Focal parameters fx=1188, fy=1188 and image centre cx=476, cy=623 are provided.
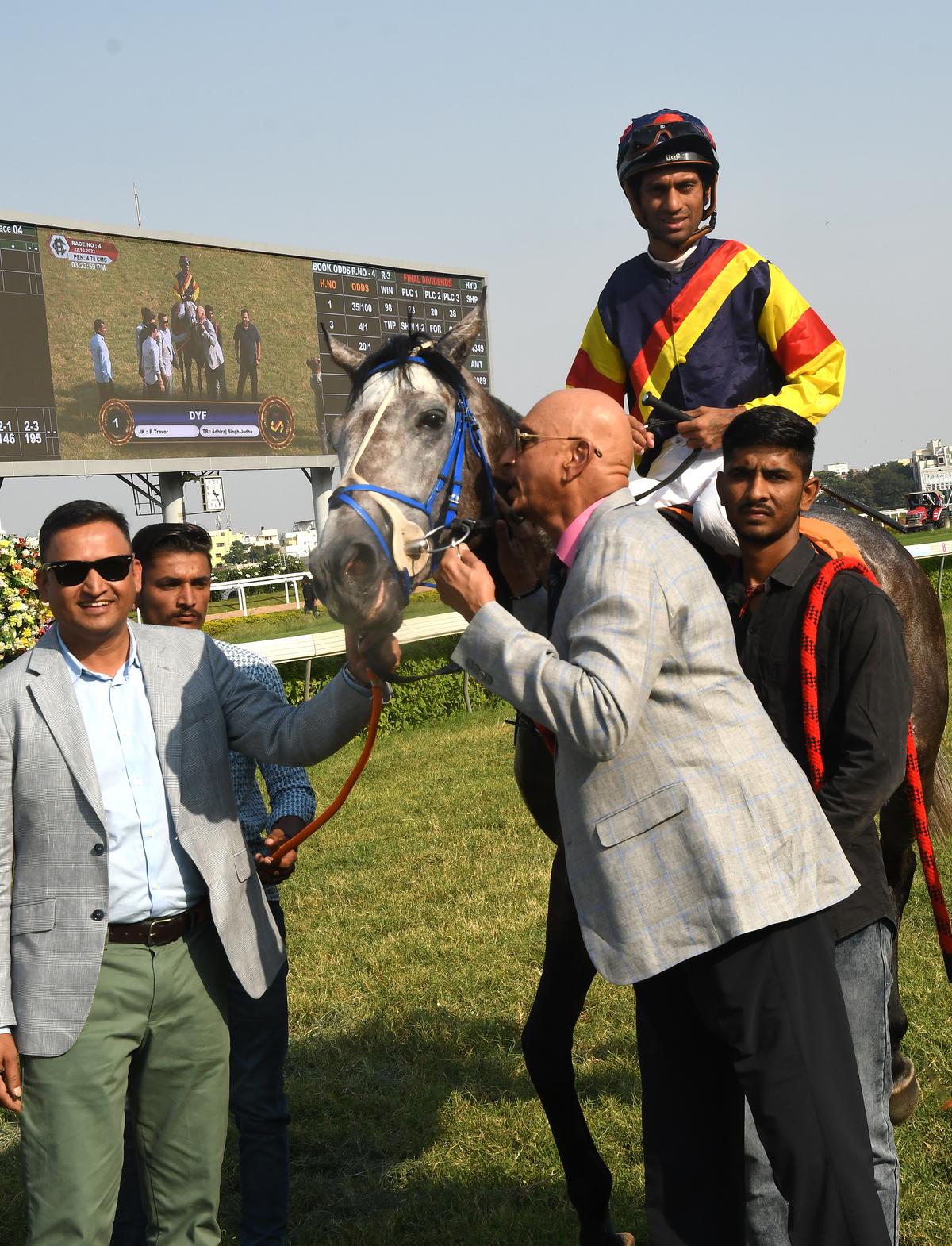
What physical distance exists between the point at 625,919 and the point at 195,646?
4.29 ft

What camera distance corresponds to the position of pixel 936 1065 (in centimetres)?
407

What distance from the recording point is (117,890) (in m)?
2.55

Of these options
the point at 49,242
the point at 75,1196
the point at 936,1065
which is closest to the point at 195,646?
the point at 75,1196

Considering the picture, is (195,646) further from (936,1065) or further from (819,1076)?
(936,1065)

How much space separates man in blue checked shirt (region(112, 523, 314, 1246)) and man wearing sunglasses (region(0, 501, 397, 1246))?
0.31m

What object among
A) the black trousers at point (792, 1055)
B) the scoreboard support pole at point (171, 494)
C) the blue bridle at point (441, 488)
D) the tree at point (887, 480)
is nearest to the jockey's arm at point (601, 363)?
the blue bridle at point (441, 488)

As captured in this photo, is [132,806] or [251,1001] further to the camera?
[251,1001]

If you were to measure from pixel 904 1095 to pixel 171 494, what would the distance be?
22093mm

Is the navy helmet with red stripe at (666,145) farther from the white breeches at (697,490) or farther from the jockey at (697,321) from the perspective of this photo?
the white breeches at (697,490)

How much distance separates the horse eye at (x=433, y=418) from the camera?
111 inches

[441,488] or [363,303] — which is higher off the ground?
[363,303]

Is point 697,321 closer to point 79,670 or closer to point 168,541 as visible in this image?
point 168,541

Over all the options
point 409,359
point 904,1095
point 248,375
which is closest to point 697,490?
point 409,359

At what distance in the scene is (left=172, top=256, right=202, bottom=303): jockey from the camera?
23.5 metres
